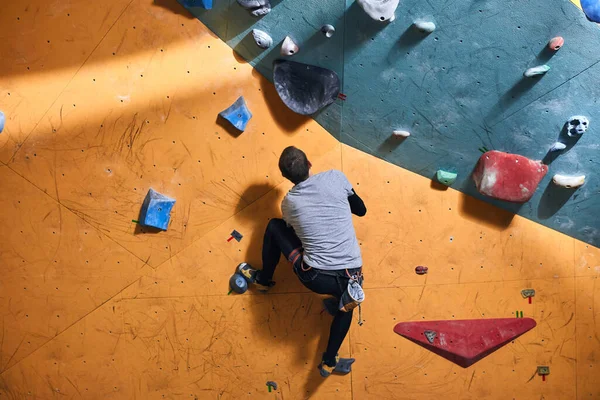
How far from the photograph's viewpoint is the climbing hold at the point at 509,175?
292cm

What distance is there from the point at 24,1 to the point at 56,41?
263 mm

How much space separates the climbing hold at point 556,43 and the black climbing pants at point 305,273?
149cm

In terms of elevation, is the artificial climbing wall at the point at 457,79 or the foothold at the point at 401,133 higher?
the artificial climbing wall at the point at 457,79

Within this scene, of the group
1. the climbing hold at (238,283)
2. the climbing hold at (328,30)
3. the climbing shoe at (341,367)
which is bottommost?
the climbing shoe at (341,367)

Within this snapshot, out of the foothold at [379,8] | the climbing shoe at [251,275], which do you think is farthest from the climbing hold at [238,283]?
the foothold at [379,8]

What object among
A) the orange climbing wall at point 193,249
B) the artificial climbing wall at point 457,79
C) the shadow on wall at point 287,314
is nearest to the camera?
the artificial climbing wall at point 457,79

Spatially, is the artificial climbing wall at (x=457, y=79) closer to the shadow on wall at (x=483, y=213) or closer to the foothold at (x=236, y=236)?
the shadow on wall at (x=483, y=213)

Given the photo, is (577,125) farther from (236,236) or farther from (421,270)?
(236,236)

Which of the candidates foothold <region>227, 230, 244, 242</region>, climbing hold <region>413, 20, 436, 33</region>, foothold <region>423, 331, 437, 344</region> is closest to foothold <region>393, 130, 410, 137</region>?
climbing hold <region>413, 20, 436, 33</region>

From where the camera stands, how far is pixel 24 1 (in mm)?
2857

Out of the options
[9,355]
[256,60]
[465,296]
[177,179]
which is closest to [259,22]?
[256,60]

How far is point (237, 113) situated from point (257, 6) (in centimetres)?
57

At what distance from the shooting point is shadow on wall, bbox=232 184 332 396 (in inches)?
123

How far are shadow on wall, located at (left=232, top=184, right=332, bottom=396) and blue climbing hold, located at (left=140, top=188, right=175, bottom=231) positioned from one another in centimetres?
43
